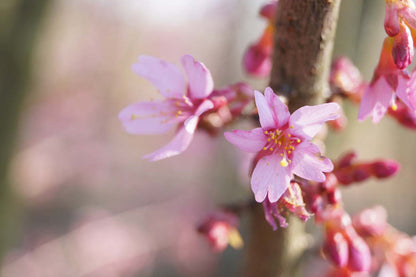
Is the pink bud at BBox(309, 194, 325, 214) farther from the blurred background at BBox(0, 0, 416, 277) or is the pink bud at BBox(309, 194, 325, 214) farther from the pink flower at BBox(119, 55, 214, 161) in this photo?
the blurred background at BBox(0, 0, 416, 277)

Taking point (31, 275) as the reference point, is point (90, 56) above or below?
above

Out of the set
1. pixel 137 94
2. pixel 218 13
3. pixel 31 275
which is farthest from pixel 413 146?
pixel 31 275

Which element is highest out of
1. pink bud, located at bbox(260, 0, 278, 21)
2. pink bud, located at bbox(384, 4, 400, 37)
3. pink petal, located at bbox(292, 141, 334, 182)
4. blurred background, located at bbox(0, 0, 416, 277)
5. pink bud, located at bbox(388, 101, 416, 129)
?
pink bud, located at bbox(384, 4, 400, 37)

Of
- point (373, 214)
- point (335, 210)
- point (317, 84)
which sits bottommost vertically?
point (373, 214)

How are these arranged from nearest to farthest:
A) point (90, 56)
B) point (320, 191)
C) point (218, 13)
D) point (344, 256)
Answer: point (320, 191)
point (344, 256)
point (90, 56)
point (218, 13)

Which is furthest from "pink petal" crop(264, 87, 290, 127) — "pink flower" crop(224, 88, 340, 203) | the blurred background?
the blurred background

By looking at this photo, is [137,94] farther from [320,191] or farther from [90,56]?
[320,191]
